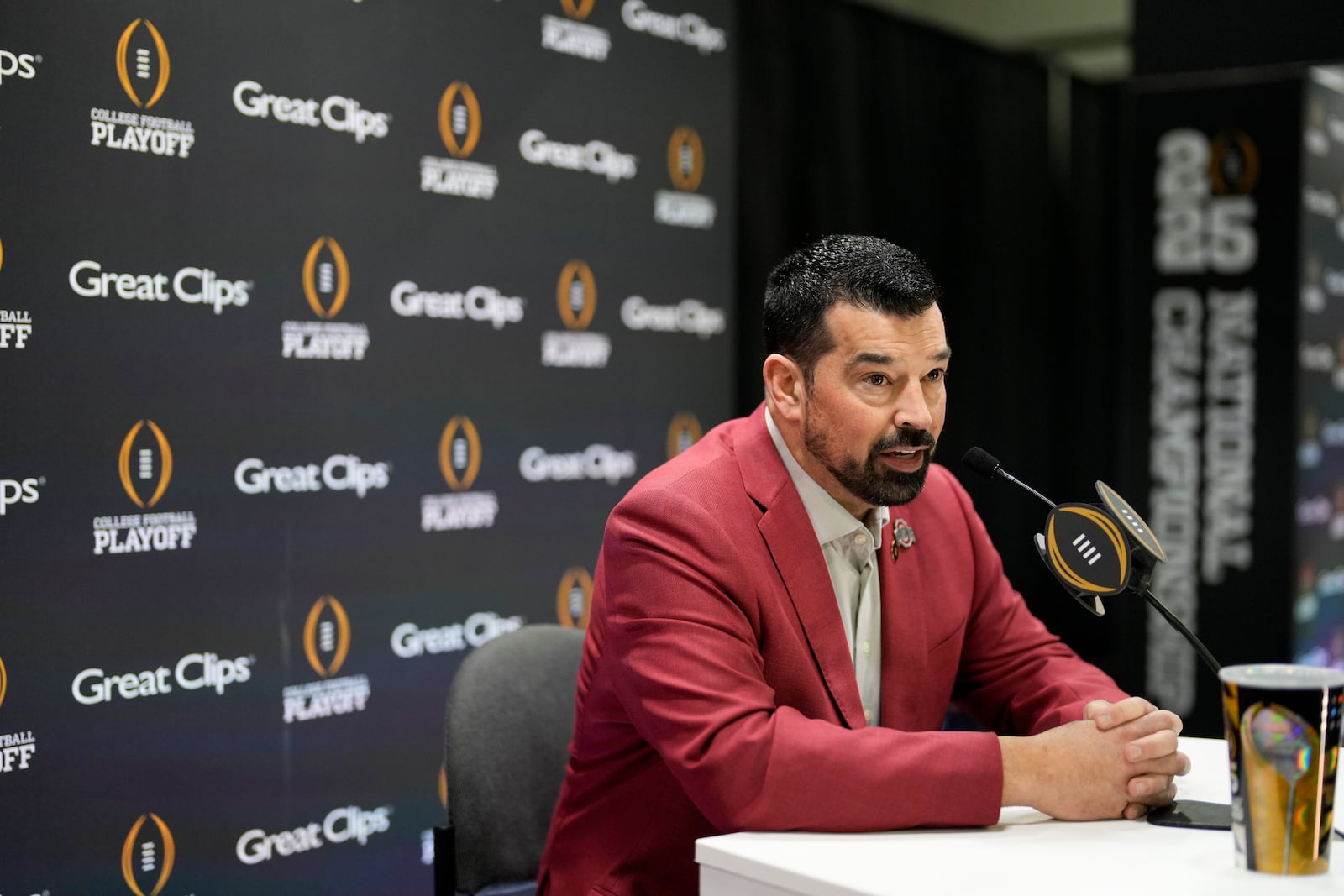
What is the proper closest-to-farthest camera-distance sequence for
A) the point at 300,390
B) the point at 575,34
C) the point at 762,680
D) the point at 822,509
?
1. the point at 762,680
2. the point at 822,509
3. the point at 300,390
4. the point at 575,34

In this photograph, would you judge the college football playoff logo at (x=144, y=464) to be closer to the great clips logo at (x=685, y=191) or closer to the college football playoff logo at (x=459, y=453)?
the college football playoff logo at (x=459, y=453)

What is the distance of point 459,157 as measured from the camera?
3473 millimetres

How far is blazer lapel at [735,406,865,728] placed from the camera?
1.85m

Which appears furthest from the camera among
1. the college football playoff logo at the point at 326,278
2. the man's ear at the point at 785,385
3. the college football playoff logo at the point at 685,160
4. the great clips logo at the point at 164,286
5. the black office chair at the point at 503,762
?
the college football playoff logo at the point at 685,160

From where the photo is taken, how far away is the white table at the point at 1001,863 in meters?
1.39

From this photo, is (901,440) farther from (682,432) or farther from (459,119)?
(682,432)

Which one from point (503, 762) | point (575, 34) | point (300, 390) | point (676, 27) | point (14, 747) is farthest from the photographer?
point (676, 27)

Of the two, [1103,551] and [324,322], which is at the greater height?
[324,322]

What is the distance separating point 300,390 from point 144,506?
0.47m

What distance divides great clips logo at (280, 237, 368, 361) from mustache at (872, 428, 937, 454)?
5.65 feet

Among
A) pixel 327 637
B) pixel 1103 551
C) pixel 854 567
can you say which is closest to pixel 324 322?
pixel 327 637

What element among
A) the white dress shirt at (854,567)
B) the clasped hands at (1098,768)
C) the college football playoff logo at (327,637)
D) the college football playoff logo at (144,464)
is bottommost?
the college football playoff logo at (327,637)

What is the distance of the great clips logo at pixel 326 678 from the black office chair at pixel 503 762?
0.93m

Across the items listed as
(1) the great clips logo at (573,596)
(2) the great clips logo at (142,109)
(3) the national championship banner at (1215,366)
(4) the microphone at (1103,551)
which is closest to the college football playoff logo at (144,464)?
(2) the great clips logo at (142,109)
